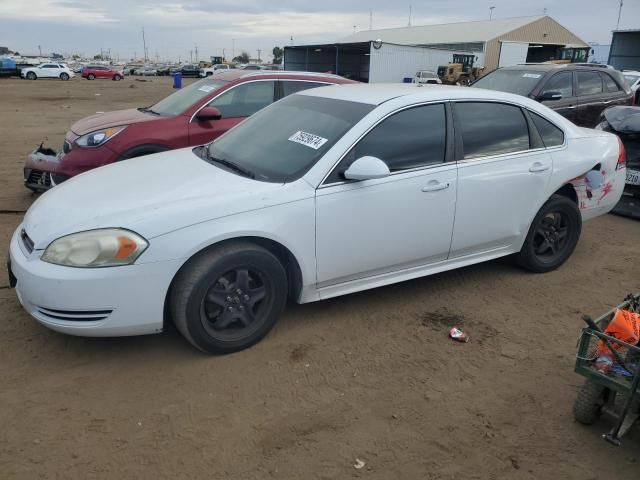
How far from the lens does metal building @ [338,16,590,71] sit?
43906 millimetres

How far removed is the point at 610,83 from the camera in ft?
30.8

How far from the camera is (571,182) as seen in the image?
4.66 meters

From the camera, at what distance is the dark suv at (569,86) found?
852 centimetres

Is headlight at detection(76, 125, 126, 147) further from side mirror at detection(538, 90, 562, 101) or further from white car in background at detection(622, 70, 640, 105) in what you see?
white car in background at detection(622, 70, 640, 105)

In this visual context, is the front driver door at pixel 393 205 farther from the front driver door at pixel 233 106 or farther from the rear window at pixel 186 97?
the rear window at pixel 186 97

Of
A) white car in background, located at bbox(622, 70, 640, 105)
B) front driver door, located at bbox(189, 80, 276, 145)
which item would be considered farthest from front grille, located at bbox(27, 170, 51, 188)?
white car in background, located at bbox(622, 70, 640, 105)

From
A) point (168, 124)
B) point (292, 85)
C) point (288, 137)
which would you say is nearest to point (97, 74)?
point (292, 85)

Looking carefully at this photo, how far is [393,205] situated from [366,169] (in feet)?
1.34

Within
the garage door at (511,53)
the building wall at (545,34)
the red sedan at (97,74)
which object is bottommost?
the red sedan at (97,74)

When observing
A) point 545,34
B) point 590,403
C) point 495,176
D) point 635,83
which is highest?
point 545,34

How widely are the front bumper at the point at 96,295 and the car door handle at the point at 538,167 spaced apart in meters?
2.91

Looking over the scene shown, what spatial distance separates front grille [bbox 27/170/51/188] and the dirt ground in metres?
2.34

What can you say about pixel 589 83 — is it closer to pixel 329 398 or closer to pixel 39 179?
pixel 329 398

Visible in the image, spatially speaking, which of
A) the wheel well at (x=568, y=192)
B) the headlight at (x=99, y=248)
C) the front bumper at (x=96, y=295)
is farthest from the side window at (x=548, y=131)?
the headlight at (x=99, y=248)
